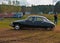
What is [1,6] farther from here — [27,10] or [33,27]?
[33,27]

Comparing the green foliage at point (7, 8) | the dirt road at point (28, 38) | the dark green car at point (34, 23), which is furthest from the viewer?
the green foliage at point (7, 8)

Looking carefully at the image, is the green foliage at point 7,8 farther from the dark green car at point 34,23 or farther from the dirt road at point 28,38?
the dirt road at point 28,38

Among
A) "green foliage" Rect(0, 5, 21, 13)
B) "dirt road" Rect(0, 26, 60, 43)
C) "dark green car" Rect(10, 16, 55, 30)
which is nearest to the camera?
"dirt road" Rect(0, 26, 60, 43)

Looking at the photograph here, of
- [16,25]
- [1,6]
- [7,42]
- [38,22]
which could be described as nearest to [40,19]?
[38,22]

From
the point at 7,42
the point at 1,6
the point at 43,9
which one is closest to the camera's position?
the point at 7,42

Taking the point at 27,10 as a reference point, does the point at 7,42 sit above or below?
above

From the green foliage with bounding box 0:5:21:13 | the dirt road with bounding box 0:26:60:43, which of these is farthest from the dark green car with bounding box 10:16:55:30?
the green foliage with bounding box 0:5:21:13

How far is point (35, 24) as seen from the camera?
25.8 metres

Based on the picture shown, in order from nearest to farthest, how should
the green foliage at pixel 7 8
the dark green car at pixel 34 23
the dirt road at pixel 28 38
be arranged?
1. the dirt road at pixel 28 38
2. the dark green car at pixel 34 23
3. the green foliage at pixel 7 8

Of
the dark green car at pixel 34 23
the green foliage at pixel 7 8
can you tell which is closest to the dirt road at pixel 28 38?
the dark green car at pixel 34 23

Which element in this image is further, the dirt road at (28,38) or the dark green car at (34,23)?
the dark green car at (34,23)

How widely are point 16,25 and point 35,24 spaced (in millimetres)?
2001

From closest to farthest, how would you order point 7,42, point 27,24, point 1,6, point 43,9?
1. point 7,42
2. point 27,24
3. point 1,6
4. point 43,9

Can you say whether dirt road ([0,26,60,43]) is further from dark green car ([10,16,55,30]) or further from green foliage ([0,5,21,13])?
green foliage ([0,5,21,13])
